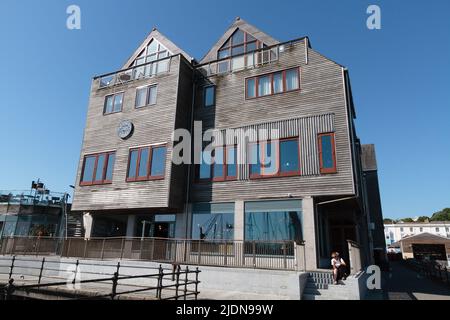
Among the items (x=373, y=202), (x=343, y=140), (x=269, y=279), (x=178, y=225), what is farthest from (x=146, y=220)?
(x=373, y=202)

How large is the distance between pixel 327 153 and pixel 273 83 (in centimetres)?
523

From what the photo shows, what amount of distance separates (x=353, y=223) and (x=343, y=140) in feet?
19.8

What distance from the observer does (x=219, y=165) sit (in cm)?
1731

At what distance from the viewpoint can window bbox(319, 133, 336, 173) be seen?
575 inches

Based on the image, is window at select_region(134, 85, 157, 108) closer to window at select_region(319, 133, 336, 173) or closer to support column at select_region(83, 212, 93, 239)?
support column at select_region(83, 212, 93, 239)

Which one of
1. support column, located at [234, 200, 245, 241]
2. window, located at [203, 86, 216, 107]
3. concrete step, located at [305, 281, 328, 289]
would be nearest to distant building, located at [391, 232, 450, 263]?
support column, located at [234, 200, 245, 241]

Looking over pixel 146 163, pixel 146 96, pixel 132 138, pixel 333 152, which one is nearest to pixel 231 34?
pixel 146 96

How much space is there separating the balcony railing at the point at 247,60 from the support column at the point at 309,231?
8525 mm

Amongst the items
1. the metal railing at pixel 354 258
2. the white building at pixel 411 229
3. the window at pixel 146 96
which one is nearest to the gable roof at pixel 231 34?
the window at pixel 146 96

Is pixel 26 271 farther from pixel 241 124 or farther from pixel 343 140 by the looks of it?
pixel 343 140

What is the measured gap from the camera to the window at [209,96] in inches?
750

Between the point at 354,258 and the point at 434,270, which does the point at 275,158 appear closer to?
the point at 354,258

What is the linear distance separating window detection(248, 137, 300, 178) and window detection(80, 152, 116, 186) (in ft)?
28.2
